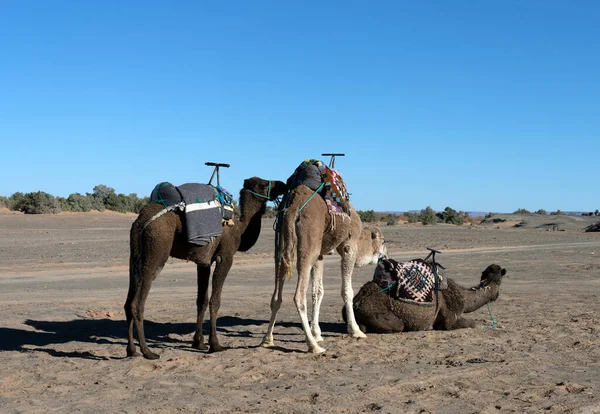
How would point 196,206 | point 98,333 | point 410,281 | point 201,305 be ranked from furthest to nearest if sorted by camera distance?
point 98,333 < point 410,281 < point 201,305 < point 196,206

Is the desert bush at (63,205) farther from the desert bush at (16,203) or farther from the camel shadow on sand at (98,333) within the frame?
the camel shadow on sand at (98,333)

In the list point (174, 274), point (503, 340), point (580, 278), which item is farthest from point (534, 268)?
point (503, 340)

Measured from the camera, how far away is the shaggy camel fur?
36.2 ft

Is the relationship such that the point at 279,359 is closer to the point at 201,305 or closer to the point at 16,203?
the point at 201,305

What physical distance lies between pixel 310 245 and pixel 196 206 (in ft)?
5.87

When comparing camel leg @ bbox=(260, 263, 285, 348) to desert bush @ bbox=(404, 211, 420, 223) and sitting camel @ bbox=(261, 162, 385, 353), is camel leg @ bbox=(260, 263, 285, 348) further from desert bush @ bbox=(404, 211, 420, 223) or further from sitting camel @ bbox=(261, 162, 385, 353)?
desert bush @ bbox=(404, 211, 420, 223)

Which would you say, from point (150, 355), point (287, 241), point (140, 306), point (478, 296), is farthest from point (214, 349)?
point (478, 296)

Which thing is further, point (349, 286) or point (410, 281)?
point (410, 281)

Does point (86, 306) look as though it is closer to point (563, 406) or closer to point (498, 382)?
point (498, 382)

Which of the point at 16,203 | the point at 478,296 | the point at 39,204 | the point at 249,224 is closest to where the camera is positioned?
the point at 249,224

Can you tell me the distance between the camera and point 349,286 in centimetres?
1074

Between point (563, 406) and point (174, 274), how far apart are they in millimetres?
15758

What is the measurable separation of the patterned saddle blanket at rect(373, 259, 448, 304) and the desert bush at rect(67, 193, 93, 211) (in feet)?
151

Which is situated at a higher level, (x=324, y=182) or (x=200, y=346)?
(x=324, y=182)
